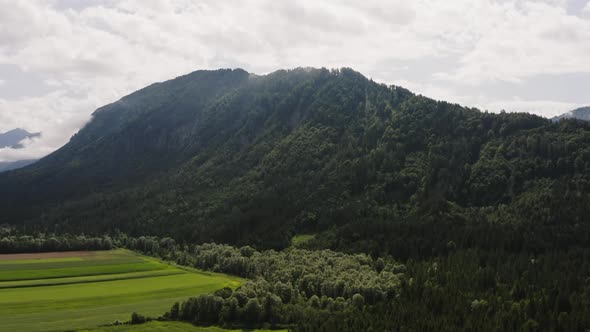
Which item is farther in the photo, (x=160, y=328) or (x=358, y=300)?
(x=358, y=300)

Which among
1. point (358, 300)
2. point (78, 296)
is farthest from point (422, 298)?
point (78, 296)

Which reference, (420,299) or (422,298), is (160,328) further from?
(422,298)

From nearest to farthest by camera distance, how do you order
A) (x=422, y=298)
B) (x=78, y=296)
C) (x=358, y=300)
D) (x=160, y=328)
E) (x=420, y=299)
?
1. (x=160, y=328)
2. (x=422, y=298)
3. (x=420, y=299)
4. (x=358, y=300)
5. (x=78, y=296)

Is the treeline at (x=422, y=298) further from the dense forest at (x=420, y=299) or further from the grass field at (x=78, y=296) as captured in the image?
the grass field at (x=78, y=296)

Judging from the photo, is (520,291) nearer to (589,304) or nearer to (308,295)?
(589,304)

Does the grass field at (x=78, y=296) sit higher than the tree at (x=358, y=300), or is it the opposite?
the grass field at (x=78, y=296)

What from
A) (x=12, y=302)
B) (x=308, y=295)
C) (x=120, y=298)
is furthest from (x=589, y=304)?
(x=12, y=302)

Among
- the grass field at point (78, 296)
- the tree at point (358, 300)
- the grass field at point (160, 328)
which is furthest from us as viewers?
the tree at point (358, 300)

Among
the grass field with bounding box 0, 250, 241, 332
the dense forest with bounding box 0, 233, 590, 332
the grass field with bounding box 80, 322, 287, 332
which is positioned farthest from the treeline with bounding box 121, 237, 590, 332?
the grass field with bounding box 0, 250, 241, 332

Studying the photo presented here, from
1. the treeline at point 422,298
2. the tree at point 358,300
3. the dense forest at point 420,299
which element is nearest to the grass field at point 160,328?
the dense forest at point 420,299
